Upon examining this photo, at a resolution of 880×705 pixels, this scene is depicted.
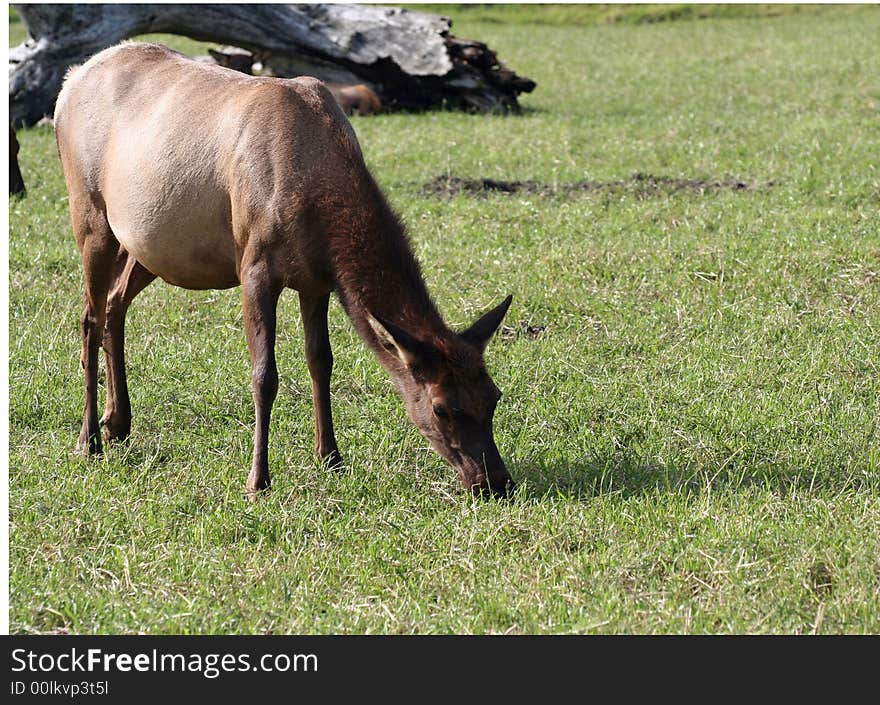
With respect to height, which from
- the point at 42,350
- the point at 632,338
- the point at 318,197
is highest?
the point at 318,197

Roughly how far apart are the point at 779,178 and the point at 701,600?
8.06 meters

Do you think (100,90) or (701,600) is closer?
(701,600)

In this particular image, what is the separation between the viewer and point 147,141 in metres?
6.27

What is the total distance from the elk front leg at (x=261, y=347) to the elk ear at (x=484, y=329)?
3.19ft

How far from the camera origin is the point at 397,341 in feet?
17.7

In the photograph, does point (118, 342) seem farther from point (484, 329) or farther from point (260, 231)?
point (484, 329)

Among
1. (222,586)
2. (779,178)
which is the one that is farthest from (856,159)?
(222,586)

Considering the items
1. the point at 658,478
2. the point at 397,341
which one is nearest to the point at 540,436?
the point at 658,478

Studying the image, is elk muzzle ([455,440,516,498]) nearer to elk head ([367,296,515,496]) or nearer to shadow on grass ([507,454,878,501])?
elk head ([367,296,515,496])

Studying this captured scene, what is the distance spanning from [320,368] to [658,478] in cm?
187

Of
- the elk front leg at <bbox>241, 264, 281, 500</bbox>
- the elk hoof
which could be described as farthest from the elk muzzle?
the elk front leg at <bbox>241, 264, 281, 500</bbox>

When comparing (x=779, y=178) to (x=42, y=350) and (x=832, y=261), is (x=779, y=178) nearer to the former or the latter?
(x=832, y=261)

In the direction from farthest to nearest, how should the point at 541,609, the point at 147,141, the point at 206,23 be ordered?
1. the point at 206,23
2. the point at 147,141
3. the point at 541,609

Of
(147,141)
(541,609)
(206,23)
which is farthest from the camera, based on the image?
(206,23)
